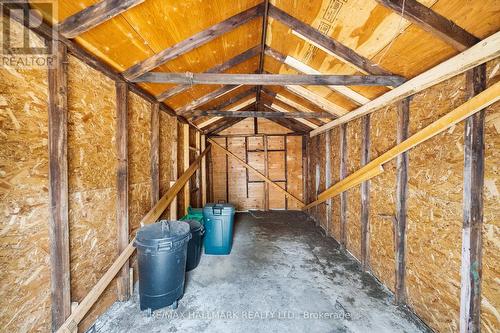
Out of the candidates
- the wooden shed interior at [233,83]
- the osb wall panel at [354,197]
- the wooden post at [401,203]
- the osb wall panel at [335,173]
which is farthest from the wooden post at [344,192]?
the wooden post at [401,203]

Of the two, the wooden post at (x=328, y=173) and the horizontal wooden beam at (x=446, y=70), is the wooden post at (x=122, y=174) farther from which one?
the wooden post at (x=328, y=173)

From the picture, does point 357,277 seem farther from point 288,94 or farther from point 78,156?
point 78,156

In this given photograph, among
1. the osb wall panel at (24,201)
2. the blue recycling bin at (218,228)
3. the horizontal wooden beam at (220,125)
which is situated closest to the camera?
the osb wall panel at (24,201)

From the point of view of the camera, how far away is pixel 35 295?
143 centimetres

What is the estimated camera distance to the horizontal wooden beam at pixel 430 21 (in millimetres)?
1429

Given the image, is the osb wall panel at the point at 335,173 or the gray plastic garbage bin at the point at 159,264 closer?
the gray plastic garbage bin at the point at 159,264

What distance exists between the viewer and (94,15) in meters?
1.46

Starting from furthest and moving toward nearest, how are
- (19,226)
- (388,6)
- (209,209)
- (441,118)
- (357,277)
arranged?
(209,209) < (357,277) < (441,118) < (388,6) < (19,226)

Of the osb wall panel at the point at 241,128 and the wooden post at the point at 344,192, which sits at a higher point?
the osb wall panel at the point at 241,128

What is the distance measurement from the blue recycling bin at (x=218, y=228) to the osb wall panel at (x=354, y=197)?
2.10 m

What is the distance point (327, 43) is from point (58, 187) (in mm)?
2739

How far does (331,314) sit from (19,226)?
2784 mm

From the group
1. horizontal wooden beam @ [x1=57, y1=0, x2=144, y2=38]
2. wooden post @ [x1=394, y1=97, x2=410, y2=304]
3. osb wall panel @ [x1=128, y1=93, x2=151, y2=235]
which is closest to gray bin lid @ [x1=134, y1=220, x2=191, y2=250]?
osb wall panel @ [x1=128, y1=93, x2=151, y2=235]

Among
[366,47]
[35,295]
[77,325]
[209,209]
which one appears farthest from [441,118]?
[77,325]
